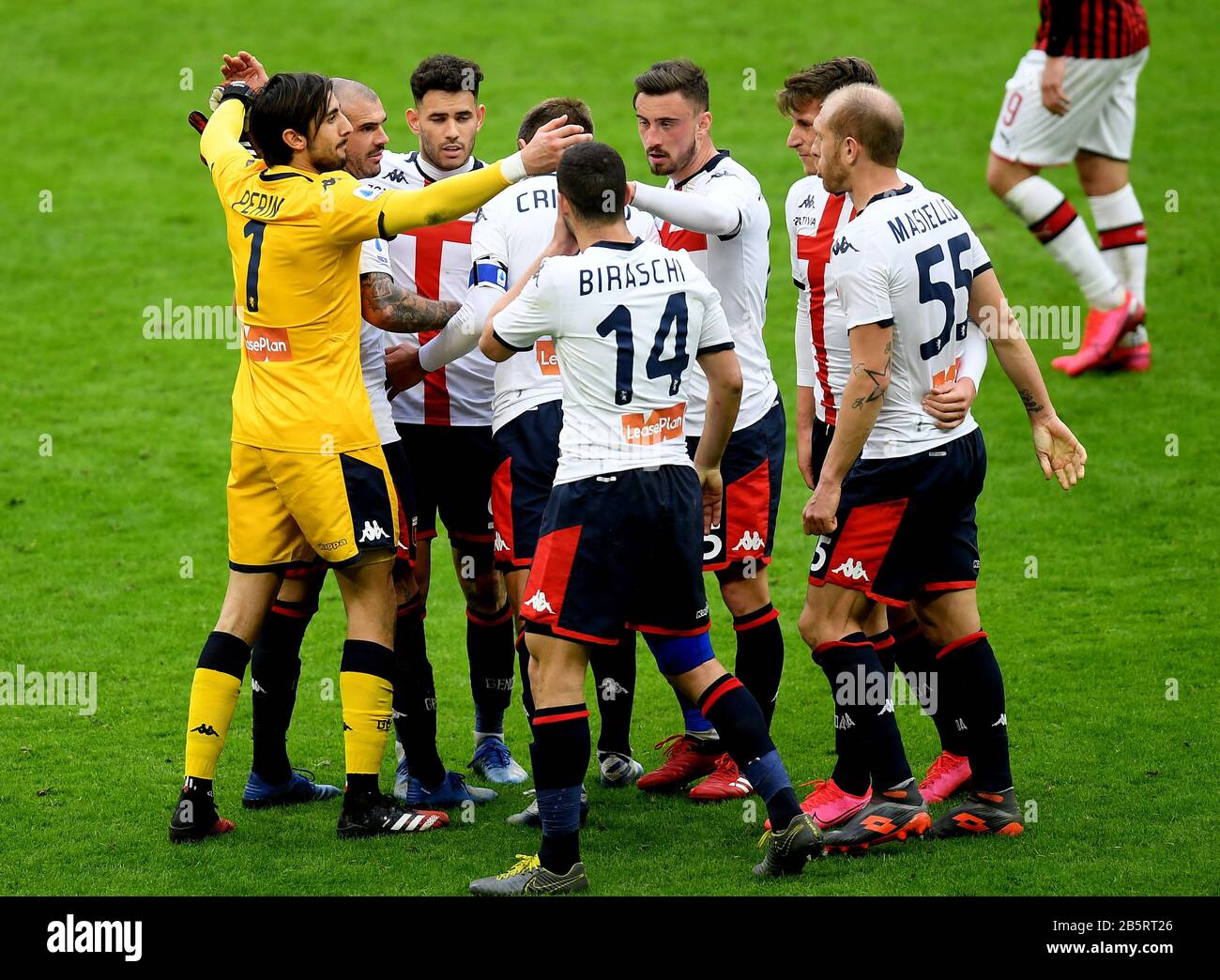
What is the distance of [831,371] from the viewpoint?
5.75 m

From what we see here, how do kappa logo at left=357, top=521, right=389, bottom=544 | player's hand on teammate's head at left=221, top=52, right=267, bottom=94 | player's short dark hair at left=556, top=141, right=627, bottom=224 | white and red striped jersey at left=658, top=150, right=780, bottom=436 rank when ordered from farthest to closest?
player's hand on teammate's head at left=221, top=52, right=267, bottom=94
white and red striped jersey at left=658, top=150, right=780, bottom=436
kappa logo at left=357, top=521, right=389, bottom=544
player's short dark hair at left=556, top=141, right=627, bottom=224

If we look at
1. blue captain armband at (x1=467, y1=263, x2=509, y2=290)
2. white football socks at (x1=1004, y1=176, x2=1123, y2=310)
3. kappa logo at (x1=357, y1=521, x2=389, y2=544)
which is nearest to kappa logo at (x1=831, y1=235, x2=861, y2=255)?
blue captain armband at (x1=467, y1=263, x2=509, y2=290)

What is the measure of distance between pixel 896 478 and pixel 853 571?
348 mm

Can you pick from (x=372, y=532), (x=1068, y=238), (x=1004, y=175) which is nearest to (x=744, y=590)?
(x=372, y=532)

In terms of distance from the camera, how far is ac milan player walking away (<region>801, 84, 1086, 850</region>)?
16.5 ft

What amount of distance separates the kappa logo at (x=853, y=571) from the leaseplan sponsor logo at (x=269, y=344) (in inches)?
80.3

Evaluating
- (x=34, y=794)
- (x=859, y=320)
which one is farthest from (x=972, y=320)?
(x=34, y=794)

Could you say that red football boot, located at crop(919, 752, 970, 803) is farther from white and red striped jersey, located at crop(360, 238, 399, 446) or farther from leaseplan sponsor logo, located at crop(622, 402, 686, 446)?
white and red striped jersey, located at crop(360, 238, 399, 446)

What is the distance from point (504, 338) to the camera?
4801 mm

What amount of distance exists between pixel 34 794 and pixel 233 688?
1033 mm

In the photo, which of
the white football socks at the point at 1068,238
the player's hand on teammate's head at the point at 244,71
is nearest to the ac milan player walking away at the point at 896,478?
the player's hand on teammate's head at the point at 244,71

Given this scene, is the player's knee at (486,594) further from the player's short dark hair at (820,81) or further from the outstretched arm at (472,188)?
the player's short dark hair at (820,81)

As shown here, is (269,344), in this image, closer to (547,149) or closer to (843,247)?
(547,149)

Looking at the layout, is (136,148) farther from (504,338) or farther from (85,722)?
(504,338)
